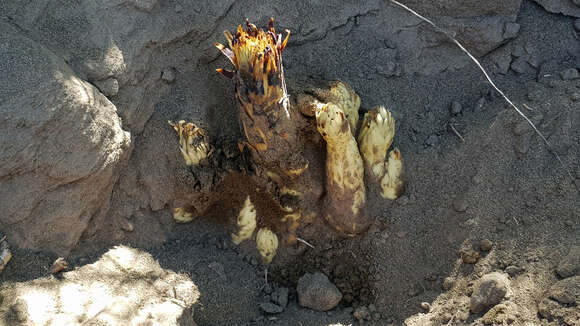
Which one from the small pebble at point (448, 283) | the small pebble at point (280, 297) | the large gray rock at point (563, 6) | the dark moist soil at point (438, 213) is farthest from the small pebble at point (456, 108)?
the small pebble at point (280, 297)

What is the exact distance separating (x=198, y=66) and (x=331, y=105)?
0.87m

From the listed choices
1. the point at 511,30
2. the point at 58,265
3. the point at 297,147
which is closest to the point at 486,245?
the point at 297,147

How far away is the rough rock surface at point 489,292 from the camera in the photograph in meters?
2.41

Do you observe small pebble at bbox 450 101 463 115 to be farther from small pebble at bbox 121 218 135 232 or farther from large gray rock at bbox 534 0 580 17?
small pebble at bbox 121 218 135 232

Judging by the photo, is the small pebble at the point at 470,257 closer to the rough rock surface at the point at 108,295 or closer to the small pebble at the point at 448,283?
the small pebble at the point at 448,283

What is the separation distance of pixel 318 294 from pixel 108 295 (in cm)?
103

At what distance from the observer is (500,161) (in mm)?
2887

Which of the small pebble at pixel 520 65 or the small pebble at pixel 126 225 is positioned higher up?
the small pebble at pixel 520 65

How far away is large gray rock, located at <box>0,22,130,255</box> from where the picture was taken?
2361mm

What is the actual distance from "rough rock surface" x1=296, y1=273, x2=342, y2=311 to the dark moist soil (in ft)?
0.15

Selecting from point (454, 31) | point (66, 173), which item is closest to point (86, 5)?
point (66, 173)

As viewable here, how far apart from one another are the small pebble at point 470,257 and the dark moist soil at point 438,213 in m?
0.03

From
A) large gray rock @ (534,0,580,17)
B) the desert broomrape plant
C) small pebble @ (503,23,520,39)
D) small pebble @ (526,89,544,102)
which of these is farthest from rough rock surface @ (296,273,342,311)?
large gray rock @ (534,0,580,17)

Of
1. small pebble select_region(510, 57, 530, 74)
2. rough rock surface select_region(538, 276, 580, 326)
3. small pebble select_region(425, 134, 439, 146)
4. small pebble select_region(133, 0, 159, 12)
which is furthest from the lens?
small pebble select_region(510, 57, 530, 74)
